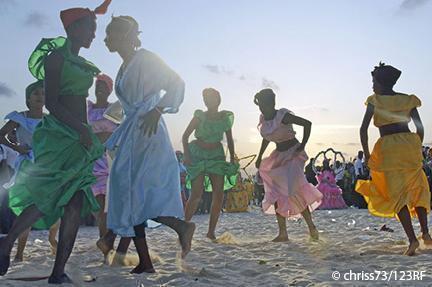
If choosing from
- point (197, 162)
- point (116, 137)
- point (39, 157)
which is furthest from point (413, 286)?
point (197, 162)

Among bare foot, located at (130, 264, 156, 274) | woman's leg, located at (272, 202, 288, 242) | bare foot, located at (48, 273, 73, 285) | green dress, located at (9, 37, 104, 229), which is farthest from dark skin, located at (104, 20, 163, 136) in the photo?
woman's leg, located at (272, 202, 288, 242)

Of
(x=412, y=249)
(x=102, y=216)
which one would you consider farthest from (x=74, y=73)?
(x=412, y=249)

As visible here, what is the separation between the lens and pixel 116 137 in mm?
4027

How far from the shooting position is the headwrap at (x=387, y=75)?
16.8 feet

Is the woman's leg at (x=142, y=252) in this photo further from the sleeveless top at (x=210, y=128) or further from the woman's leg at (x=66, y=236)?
the sleeveless top at (x=210, y=128)

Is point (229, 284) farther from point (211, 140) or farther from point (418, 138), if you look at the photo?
point (211, 140)

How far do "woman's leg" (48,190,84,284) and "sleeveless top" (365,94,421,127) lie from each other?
299cm

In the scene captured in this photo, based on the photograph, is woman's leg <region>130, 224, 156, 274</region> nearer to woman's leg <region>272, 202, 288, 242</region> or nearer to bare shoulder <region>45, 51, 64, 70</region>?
bare shoulder <region>45, 51, 64, 70</region>

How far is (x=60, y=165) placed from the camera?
11.9 feet

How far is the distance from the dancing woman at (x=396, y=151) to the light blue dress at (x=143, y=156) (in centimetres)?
218

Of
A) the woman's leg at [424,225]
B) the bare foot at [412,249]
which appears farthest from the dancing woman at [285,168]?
the bare foot at [412,249]

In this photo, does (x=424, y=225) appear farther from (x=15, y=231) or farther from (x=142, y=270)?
(x=15, y=231)

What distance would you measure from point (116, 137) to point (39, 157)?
61cm

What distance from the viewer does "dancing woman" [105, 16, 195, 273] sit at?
3.87 meters
